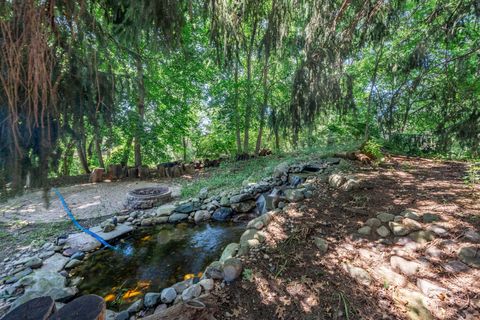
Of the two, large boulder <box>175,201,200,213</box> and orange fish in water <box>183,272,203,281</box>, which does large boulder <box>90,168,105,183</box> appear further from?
orange fish in water <box>183,272,203,281</box>

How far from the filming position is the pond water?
8.61 ft

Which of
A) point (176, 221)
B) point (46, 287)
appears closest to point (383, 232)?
point (176, 221)

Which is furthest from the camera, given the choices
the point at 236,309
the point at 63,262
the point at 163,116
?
the point at 163,116

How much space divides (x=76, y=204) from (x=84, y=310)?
470 cm

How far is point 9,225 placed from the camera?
4.01 metres

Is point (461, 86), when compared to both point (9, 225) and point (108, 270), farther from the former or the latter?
point (9, 225)

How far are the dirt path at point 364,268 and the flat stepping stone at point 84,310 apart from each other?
85 centimetres

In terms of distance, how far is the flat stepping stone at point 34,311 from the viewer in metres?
1.26

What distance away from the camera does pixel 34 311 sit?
1307mm

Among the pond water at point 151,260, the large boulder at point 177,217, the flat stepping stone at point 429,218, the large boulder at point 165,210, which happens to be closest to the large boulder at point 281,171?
the pond water at point 151,260

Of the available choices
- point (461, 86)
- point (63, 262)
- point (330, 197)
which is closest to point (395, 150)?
point (461, 86)

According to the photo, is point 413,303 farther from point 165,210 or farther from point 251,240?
point 165,210

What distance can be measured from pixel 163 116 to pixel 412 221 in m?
7.22

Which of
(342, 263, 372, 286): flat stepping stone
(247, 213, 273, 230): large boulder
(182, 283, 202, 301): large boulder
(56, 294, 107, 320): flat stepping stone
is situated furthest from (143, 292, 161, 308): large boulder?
(342, 263, 372, 286): flat stepping stone
